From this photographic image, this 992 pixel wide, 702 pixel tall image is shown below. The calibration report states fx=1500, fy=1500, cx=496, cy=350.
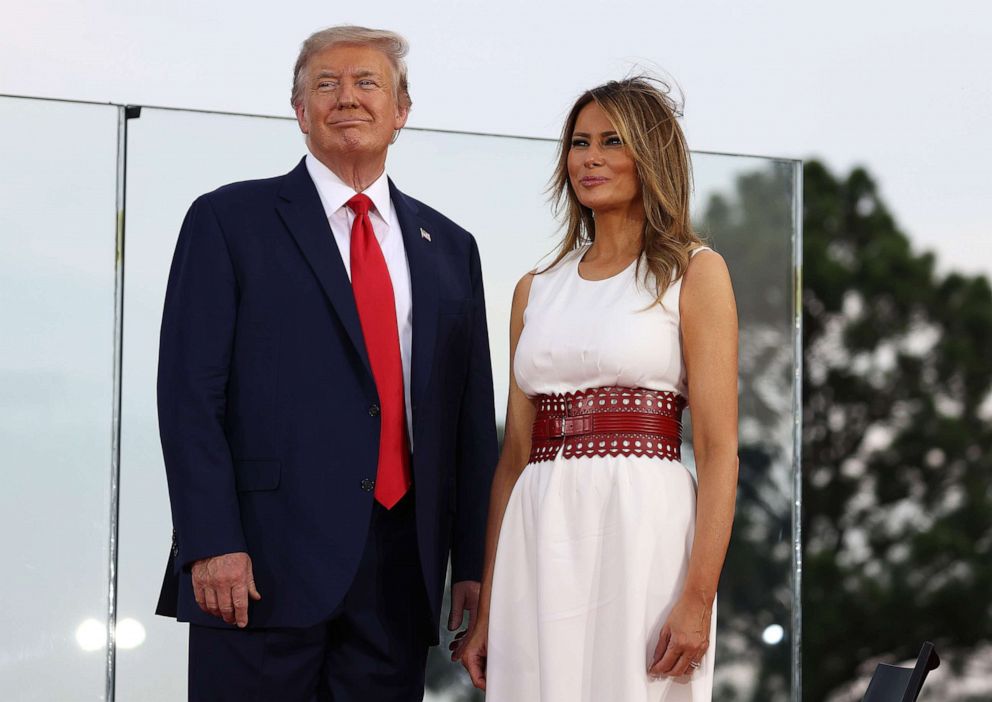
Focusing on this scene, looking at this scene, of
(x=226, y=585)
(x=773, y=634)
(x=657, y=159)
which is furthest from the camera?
(x=773, y=634)

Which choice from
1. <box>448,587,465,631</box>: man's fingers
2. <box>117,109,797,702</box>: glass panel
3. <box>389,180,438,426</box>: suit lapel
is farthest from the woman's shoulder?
<box>117,109,797,702</box>: glass panel

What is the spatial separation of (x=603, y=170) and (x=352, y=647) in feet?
2.77

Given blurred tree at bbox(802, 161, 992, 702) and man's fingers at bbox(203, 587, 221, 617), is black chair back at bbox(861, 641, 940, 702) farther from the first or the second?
blurred tree at bbox(802, 161, 992, 702)

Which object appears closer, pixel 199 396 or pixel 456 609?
pixel 199 396

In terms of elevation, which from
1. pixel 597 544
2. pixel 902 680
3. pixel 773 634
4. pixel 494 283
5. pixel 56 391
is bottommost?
pixel 773 634

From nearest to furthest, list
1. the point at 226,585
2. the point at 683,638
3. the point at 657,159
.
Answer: the point at 683,638 → the point at 226,585 → the point at 657,159

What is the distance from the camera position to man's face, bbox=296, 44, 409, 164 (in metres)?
2.44

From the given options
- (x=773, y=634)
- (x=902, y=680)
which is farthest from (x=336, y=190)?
(x=773, y=634)

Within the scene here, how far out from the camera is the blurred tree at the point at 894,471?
26.0 feet

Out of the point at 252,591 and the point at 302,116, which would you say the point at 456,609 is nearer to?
the point at 252,591

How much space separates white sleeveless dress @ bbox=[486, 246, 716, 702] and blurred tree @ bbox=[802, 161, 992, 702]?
5821 millimetres

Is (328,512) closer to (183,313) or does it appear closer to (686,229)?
(183,313)

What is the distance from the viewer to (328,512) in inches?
A: 89.9

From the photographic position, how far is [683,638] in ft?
6.93
